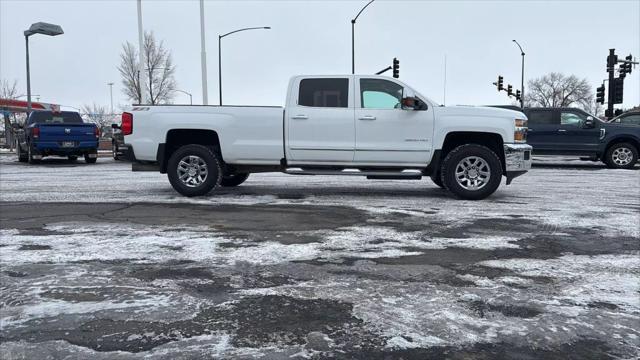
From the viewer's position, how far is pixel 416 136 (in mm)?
8188

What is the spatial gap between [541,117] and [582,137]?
50.9 inches

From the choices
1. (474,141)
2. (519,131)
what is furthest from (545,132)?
(474,141)

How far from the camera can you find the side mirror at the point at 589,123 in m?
15.2

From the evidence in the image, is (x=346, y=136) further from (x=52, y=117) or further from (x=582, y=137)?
(x=52, y=117)

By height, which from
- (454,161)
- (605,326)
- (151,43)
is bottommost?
(605,326)

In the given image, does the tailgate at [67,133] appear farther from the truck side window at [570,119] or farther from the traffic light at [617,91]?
the traffic light at [617,91]

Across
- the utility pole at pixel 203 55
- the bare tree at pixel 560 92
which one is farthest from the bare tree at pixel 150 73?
the bare tree at pixel 560 92

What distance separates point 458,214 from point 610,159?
10862 mm

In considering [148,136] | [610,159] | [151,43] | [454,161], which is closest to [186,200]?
[148,136]

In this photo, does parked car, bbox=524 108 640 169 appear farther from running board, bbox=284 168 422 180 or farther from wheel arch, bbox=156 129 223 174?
wheel arch, bbox=156 129 223 174

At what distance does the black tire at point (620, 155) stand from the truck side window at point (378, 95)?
10.2 m

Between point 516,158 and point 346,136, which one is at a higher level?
point 346,136

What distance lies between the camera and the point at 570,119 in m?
15.5

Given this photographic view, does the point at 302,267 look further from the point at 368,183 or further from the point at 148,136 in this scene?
the point at 368,183
